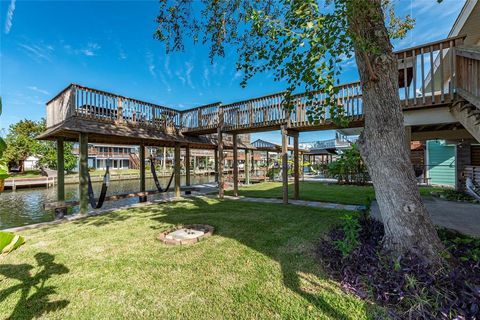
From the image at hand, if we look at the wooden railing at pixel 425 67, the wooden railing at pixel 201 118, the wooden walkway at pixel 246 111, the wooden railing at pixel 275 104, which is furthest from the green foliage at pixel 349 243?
the wooden railing at pixel 201 118

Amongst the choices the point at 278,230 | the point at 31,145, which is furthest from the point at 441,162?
the point at 31,145

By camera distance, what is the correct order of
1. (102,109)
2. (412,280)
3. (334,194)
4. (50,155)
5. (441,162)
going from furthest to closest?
(50,155) < (441,162) < (334,194) < (102,109) < (412,280)

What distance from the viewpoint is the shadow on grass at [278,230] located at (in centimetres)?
306

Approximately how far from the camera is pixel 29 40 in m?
10.1

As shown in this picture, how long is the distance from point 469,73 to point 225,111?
7491mm

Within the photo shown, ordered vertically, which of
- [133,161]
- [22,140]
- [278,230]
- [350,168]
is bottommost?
[278,230]

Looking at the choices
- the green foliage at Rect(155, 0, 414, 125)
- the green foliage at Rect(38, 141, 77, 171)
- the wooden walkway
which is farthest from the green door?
the green foliage at Rect(38, 141, 77, 171)

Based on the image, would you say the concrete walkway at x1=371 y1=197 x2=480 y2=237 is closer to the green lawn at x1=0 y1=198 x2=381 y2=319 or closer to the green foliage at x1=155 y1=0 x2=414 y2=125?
the green lawn at x1=0 y1=198 x2=381 y2=319

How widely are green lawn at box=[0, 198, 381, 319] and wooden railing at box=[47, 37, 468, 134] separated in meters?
2.61

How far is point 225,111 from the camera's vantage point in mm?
9984

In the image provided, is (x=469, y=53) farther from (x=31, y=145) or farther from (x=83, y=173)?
(x=31, y=145)

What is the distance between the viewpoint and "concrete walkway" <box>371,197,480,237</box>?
4703 mm

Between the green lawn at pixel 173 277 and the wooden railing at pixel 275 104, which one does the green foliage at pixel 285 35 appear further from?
the green lawn at pixel 173 277

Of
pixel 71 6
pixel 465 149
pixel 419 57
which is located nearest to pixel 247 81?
pixel 419 57
